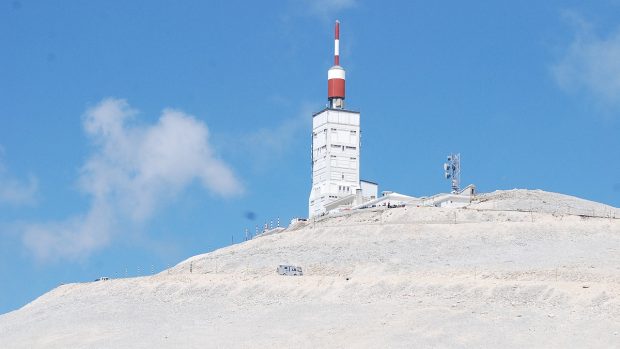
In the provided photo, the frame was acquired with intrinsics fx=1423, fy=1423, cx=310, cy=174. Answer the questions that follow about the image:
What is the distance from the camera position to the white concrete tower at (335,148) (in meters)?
118

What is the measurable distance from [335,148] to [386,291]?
4653 cm

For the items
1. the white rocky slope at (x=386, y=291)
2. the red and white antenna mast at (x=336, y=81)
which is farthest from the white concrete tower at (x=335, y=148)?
the white rocky slope at (x=386, y=291)

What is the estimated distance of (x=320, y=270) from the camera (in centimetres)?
8344

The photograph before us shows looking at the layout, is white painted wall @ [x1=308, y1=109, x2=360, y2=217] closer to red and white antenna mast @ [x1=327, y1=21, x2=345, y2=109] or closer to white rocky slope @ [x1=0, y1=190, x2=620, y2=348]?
red and white antenna mast @ [x1=327, y1=21, x2=345, y2=109]

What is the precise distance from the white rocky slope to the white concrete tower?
15.9 metres

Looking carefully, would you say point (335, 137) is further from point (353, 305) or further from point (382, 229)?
point (353, 305)

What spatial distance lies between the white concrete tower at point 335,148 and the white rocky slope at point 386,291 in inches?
627

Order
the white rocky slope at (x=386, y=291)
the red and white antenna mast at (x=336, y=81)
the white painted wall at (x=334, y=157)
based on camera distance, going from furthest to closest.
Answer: the red and white antenna mast at (x=336, y=81)
the white painted wall at (x=334, y=157)
the white rocky slope at (x=386, y=291)

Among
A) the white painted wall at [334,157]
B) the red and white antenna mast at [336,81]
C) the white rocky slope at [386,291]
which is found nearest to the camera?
the white rocky slope at [386,291]

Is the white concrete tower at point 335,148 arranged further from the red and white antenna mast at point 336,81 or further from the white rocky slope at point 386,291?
the white rocky slope at point 386,291

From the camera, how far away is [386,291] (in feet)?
243

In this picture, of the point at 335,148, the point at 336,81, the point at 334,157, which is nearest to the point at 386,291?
the point at 334,157

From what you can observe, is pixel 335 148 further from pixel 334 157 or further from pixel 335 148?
pixel 334 157

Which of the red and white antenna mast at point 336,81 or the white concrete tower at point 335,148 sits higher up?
the red and white antenna mast at point 336,81
